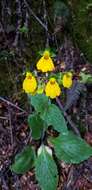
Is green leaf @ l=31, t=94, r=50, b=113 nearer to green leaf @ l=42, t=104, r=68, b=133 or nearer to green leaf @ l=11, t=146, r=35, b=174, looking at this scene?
green leaf @ l=42, t=104, r=68, b=133

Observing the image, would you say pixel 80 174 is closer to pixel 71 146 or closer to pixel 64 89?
pixel 71 146

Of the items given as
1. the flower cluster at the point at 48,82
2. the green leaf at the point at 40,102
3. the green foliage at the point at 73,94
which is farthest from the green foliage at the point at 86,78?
the flower cluster at the point at 48,82

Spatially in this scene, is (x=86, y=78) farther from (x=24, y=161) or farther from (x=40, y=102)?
(x=24, y=161)

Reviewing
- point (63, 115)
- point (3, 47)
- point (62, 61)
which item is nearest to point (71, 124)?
point (63, 115)

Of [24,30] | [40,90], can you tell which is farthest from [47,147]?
[24,30]

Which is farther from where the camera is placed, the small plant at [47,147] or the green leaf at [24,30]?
the green leaf at [24,30]

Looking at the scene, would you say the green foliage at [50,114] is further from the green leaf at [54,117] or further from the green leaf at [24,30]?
the green leaf at [24,30]
